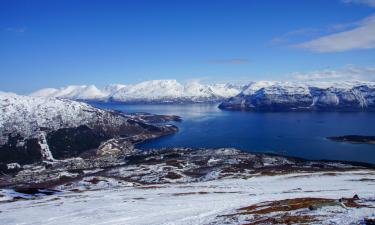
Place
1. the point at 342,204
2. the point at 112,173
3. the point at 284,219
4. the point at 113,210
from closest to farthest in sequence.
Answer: the point at 284,219
the point at 342,204
the point at 113,210
the point at 112,173

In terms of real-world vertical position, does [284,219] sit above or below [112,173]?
above

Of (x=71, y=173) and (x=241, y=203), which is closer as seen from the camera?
(x=241, y=203)

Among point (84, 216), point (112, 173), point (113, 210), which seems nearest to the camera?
point (84, 216)

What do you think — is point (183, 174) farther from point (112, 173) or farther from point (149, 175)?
point (112, 173)

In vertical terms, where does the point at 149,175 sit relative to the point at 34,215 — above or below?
below

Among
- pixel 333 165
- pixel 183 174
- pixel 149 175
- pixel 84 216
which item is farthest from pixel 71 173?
pixel 84 216

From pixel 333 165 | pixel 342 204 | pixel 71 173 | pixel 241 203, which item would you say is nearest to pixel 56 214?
pixel 241 203

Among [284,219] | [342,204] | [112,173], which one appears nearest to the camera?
[284,219]

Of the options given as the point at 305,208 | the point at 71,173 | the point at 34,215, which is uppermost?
the point at 305,208

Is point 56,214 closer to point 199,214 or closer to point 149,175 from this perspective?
point 199,214
